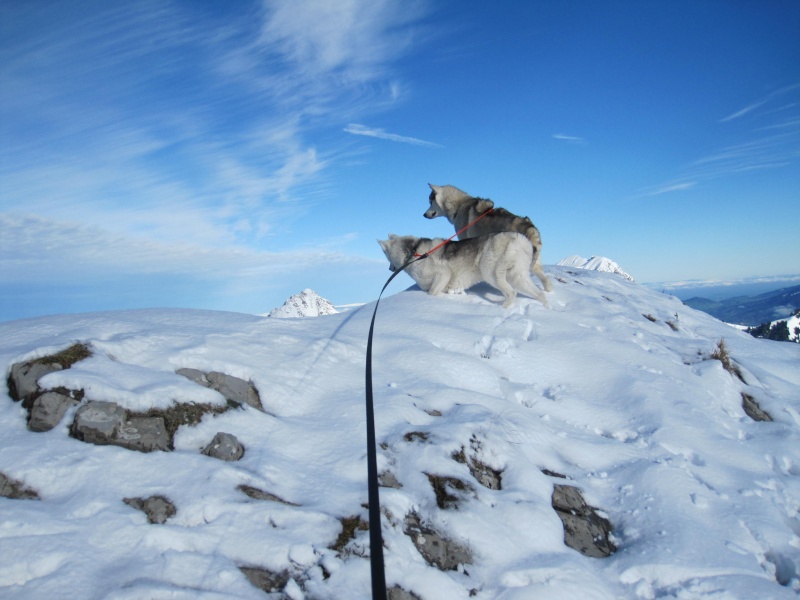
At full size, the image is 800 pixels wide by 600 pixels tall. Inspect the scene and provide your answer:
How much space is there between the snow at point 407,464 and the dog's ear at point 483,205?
4694 millimetres

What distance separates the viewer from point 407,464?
426 centimetres

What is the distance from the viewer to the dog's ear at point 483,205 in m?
11.6

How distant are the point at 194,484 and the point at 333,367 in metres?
2.77

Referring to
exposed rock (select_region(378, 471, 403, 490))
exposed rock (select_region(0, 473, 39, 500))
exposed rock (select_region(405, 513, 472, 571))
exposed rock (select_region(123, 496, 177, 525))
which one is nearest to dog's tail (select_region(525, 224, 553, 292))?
exposed rock (select_region(378, 471, 403, 490))

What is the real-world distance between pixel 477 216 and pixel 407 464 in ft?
28.8

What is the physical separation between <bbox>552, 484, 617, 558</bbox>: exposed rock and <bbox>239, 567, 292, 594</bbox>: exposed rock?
8.55ft

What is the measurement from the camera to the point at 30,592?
2418 millimetres

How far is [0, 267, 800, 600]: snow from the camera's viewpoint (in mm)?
2941

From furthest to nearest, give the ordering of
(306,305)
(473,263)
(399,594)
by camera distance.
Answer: (306,305) < (473,263) < (399,594)

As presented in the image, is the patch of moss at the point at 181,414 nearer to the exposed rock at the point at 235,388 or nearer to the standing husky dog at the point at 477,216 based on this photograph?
the exposed rock at the point at 235,388

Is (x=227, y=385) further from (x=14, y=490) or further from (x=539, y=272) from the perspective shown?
(x=539, y=272)

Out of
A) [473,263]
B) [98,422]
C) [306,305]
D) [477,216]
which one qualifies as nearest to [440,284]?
[473,263]

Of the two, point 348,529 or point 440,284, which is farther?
point 440,284

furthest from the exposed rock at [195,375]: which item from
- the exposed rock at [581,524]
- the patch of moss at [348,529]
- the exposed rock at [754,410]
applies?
the exposed rock at [754,410]
